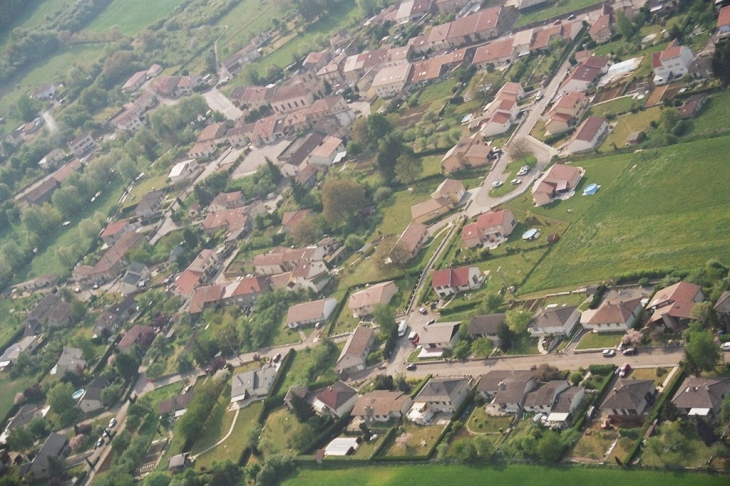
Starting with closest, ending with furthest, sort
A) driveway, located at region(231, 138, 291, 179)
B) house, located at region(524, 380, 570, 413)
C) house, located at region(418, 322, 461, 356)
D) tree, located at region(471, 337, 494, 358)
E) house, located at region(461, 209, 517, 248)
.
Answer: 1. house, located at region(524, 380, 570, 413)
2. tree, located at region(471, 337, 494, 358)
3. house, located at region(418, 322, 461, 356)
4. house, located at region(461, 209, 517, 248)
5. driveway, located at region(231, 138, 291, 179)

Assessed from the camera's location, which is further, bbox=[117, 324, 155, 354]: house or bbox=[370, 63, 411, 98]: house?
bbox=[370, 63, 411, 98]: house

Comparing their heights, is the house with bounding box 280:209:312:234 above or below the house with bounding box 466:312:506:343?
above

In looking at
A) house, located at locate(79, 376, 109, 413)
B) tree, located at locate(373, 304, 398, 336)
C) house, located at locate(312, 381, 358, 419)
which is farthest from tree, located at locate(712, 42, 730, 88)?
house, located at locate(79, 376, 109, 413)

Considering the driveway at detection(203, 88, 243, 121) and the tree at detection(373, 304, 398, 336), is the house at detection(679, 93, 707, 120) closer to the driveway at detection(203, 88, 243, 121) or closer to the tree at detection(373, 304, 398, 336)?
the tree at detection(373, 304, 398, 336)

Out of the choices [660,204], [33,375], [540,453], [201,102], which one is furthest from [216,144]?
[540,453]

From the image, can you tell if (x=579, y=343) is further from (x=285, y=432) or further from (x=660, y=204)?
(x=285, y=432)

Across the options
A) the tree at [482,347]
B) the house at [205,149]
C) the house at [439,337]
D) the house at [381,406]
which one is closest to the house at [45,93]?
the house at [205,149]

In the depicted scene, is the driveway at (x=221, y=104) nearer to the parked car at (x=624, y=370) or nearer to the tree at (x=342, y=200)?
the tree at (x=342, y=200)
